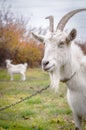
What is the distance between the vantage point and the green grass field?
12.8 ft

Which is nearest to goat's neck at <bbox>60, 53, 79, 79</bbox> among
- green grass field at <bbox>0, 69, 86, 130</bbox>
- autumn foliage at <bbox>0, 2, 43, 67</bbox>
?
green grass field at <bbox>0, 69, 86, 130</bbox>

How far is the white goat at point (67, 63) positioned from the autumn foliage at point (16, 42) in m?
2.22

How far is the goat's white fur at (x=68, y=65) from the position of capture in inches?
114

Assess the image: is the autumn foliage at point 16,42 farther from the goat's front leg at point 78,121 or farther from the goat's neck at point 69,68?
the goat's neck at point 69,68

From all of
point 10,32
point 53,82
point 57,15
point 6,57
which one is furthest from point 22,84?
point 53,82

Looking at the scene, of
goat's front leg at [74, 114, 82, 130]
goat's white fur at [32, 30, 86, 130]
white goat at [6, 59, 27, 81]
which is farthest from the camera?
white goat at [6, 59, 27, 81]

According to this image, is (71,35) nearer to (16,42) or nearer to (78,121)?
(78,121)

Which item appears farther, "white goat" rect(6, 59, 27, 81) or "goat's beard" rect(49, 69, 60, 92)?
"white goat" rect(6, 59, 27, 81)

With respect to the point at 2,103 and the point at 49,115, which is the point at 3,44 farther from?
the point at 49,115

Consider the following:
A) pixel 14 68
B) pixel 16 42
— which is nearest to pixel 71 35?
pixel 16 42

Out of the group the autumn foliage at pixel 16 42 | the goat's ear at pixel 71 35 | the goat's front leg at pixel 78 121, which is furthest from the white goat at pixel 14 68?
the goat's ear at pixel 71 35

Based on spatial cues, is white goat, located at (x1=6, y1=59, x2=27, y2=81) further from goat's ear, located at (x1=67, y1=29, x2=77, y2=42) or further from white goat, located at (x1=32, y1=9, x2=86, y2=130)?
goat's ear, located at (x1=67, y1=29, x2=77, y2=42)

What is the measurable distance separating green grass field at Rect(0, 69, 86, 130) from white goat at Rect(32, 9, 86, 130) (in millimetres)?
687

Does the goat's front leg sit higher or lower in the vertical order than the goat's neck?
lower
